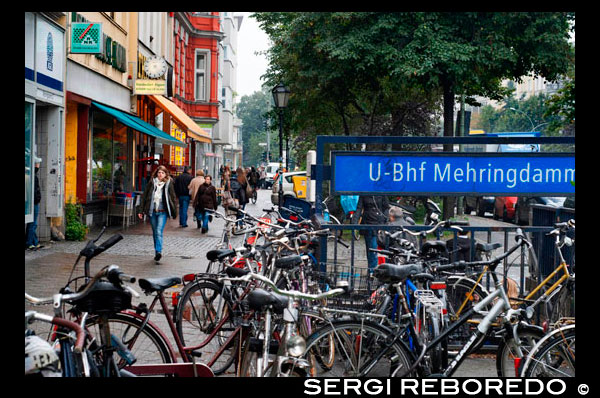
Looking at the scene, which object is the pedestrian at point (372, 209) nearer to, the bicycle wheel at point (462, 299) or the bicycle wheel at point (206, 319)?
the bicycle wheel at point (462, 299)

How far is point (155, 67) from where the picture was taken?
21984mm

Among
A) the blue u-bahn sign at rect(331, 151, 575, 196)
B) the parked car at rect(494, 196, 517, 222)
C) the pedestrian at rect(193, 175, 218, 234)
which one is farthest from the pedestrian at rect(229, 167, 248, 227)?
the blue u-bahn sign at rect(331, 151, 575, 196)

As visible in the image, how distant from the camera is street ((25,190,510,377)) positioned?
718cm

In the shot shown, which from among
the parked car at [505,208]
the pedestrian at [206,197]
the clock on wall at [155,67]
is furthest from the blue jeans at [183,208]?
the parked car at [505,208]

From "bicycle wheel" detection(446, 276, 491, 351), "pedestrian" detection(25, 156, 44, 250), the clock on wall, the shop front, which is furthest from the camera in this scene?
the clock on wall

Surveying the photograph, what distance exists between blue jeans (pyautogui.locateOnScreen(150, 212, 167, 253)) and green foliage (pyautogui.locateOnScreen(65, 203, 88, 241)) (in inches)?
125

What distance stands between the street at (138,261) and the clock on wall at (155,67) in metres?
5.37

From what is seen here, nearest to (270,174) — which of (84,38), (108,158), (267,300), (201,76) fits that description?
(201,76)

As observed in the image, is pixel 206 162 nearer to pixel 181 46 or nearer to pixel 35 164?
pixel 181 46

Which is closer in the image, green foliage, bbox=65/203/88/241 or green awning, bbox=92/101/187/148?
green foliage, bbox=65/203/88/241

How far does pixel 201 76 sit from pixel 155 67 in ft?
70.0

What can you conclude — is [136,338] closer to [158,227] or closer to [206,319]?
[206,319]

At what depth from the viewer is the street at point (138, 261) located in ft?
23.6

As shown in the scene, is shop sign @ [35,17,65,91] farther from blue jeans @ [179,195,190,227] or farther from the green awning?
blue jeans @ [179,195,190,227]
